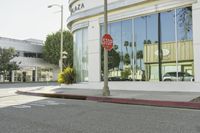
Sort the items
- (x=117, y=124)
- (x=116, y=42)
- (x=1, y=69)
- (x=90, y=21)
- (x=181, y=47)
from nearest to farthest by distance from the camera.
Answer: (x=117, y=124) → (x=181, y=47) → (x=116, y=42) → (x=90, y=21) → (x=1, y=69)

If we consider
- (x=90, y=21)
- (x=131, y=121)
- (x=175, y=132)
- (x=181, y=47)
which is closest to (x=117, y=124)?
(x=131, y=121)

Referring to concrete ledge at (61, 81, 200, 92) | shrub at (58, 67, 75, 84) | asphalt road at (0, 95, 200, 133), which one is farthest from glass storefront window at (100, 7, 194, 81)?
asphalt road at (0, 95, 200, 133)

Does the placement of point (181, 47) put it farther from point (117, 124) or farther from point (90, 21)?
point (117, 124)

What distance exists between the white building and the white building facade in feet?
122

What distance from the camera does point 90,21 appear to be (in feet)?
81.5

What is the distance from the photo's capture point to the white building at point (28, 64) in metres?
60.5

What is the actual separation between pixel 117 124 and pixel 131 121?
665mm

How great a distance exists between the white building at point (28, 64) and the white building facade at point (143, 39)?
37062 mm

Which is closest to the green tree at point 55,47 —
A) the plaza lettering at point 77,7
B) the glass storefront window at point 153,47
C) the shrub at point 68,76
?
the plaza lettering at point 77,7

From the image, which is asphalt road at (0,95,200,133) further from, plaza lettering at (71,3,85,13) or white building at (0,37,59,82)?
white building at (0,37,59,82)

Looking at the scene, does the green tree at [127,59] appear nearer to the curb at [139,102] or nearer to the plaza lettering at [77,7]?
the curb at [139,102]

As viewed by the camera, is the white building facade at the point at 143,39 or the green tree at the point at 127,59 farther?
the green tree at the point at 127,59

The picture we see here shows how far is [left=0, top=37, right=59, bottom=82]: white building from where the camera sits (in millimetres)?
60525

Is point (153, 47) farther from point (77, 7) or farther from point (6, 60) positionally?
point (6, 60)
